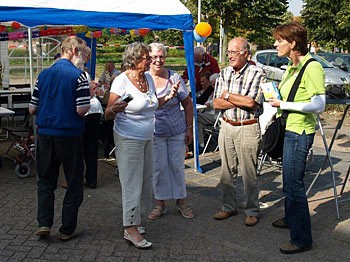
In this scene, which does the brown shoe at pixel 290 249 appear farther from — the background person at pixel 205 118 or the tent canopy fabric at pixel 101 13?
the background person at pixel 205 118

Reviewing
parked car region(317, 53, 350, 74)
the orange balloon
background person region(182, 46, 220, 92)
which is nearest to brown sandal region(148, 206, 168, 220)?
the orange balloon

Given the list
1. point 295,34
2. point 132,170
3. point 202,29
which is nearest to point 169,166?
point 132,170

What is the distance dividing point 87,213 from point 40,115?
145 centimetres

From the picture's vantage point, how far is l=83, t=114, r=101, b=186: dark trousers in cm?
603

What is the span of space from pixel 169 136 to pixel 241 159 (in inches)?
29.6

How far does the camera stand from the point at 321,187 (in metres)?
6.04

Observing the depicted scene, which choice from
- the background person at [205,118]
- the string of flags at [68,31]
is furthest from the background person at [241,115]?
the background person at [205,118]

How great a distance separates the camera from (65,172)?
166 inches

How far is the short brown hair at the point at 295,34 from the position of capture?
383 centimetres

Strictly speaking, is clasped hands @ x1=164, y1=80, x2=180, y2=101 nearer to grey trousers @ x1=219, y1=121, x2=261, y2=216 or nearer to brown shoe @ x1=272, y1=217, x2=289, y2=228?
grey trousers @ x1=219, y1=121, x2=261, y2=216

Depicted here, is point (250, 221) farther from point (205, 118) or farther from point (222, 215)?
point (205, 118)

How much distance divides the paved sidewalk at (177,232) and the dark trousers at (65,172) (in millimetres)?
242

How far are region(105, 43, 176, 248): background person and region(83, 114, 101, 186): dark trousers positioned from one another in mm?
1913

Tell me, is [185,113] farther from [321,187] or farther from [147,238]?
[321,187]
